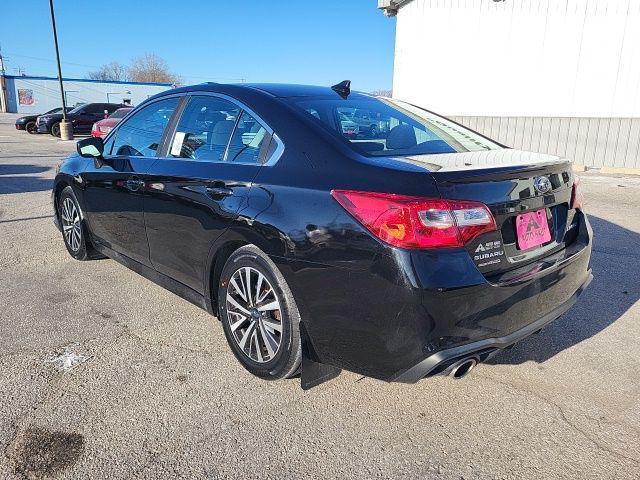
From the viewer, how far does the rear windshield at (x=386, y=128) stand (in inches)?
104

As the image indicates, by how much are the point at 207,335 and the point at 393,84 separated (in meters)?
15.9

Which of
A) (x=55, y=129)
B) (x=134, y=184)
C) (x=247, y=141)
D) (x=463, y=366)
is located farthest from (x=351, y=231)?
(x=55, y=129)

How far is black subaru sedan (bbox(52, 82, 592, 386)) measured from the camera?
205 cm

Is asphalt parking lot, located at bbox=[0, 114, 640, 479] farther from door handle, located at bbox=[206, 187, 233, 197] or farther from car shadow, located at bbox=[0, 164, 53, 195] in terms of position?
car shadow, located at bbox=[0, 164, 53, 195]

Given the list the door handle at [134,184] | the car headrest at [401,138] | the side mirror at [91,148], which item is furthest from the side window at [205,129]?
the side mirror at [91,148]

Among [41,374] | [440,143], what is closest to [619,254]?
[440,143]

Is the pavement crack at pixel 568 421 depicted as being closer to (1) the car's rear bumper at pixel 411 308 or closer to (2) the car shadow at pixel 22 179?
(1) the car's rear bumper at pixel 411 308

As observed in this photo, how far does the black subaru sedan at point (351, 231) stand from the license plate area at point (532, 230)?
1 centimetres

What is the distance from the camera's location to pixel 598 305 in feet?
12.7

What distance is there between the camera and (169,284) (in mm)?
3418

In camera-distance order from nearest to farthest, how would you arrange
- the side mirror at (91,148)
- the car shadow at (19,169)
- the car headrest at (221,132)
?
the car headrest at (221,132)
the side mirror at (91,148)
the car shadow at (19,169)

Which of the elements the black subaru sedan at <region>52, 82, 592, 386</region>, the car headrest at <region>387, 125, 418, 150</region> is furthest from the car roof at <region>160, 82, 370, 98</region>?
the car headrest at <region>387, 125, 418, 150</region>

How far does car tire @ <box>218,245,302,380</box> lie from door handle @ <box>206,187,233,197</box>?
1.06 ft

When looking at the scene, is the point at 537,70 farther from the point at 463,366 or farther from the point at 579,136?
the point at 463,366
